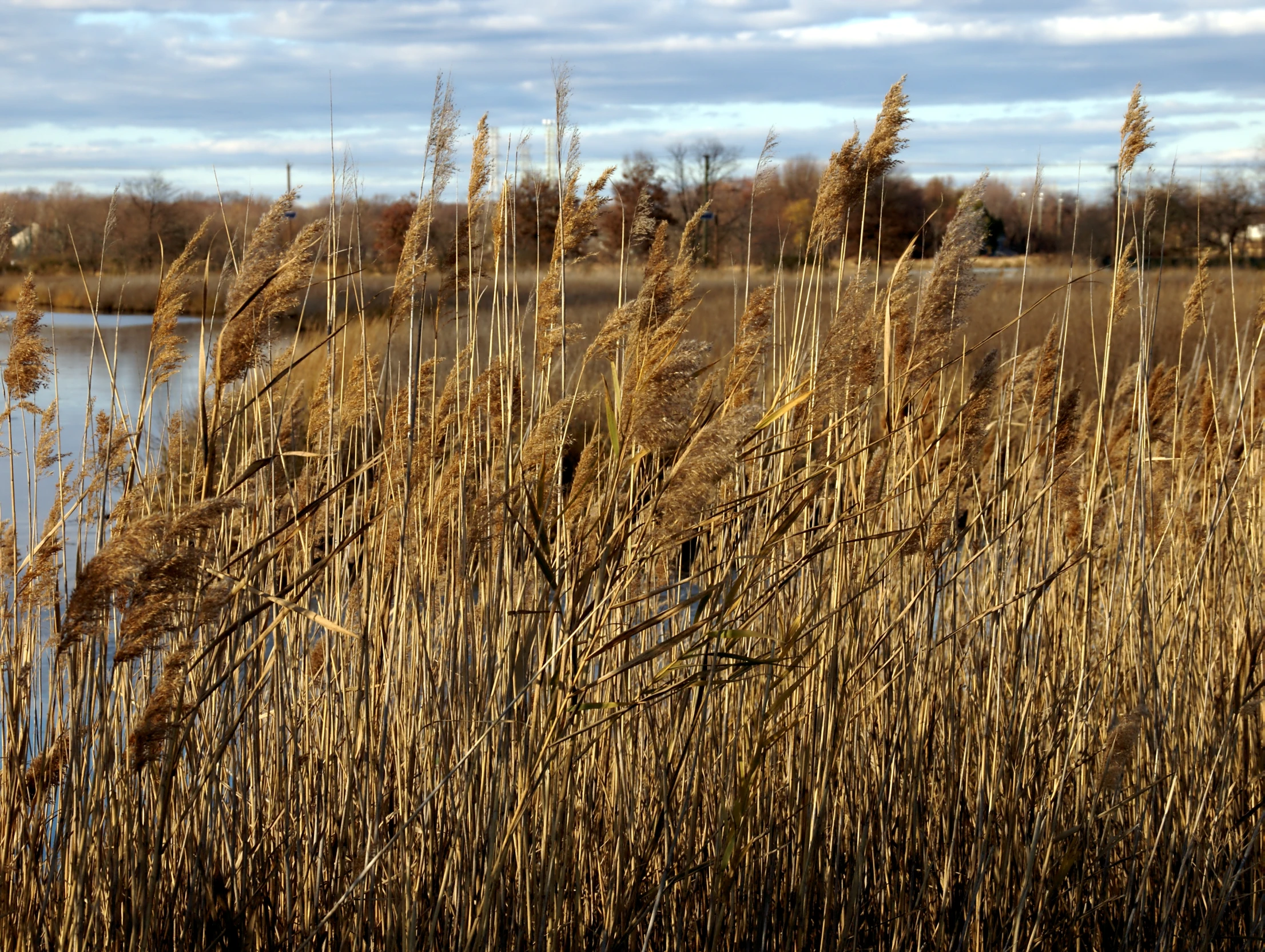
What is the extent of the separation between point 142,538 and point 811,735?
1.11 meters

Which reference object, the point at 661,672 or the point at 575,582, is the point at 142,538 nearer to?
the point at 575,582

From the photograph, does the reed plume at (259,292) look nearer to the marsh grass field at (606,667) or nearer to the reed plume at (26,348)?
the marsh grass field at (606,667)

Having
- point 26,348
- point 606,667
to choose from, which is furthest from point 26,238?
point 606,667

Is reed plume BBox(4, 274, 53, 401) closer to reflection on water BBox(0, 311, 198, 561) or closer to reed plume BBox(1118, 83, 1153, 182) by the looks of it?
reflection on water BBox(0, 311, 198, 561)

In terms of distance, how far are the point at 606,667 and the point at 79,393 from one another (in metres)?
9.83

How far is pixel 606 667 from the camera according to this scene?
2352 millimetres

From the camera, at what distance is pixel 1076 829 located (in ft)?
6.57

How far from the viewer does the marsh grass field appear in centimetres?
163

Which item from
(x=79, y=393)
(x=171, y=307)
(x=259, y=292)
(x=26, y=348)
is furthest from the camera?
(x=79, y=393)

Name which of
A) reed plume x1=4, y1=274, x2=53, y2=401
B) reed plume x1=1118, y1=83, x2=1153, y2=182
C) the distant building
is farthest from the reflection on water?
reed plume x1=1118, y1=83, x2=1153, y2=182

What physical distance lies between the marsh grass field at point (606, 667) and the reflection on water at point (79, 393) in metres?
0.10

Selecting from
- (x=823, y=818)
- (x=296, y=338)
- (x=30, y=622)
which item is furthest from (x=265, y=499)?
(x=823, y=818)

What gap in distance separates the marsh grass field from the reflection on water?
98 mm

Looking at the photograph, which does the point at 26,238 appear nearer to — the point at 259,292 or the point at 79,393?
the point at 79,393
